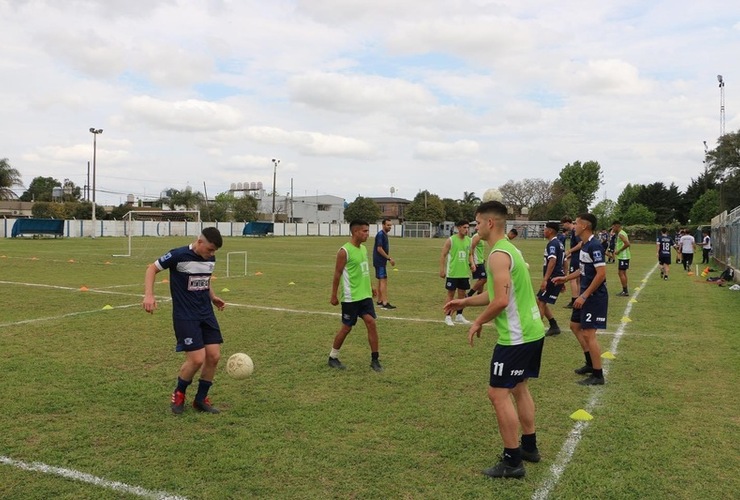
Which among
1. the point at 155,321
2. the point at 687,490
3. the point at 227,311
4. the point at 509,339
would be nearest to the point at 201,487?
the point at 509,339

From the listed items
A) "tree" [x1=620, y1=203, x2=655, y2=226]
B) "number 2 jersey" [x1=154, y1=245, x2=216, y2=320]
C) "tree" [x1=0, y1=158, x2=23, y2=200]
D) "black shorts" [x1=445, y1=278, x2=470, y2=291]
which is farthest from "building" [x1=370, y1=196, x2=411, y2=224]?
"number 2 jersey" [x1=154, y1=245, x2=216, y2=320]

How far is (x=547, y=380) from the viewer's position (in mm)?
7242

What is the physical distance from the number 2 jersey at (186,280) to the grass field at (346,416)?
1.05 metres

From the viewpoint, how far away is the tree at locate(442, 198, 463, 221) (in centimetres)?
11062

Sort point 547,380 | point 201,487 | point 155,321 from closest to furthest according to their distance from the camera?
point 201,487, point 547,380, point 155,321

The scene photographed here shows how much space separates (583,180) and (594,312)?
104 metres

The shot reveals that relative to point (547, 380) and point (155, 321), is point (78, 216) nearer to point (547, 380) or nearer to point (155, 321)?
point (155, 321)

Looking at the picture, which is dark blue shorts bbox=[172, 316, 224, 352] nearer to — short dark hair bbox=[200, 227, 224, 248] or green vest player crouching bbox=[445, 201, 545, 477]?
short dark hair bbox=[200, 227, 224, 248]

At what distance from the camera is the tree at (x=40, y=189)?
376 ft

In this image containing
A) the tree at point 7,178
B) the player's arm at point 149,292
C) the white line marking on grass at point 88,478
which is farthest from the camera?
the tree at point 7,178

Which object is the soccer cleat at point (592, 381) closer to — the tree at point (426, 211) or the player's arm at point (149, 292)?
the player's arm at point (149, 292)

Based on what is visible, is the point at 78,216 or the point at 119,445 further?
the point at 78,216

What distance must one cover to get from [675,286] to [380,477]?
17.8m

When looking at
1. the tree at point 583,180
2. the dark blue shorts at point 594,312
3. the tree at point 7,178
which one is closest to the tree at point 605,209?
the tree at point 583,180
